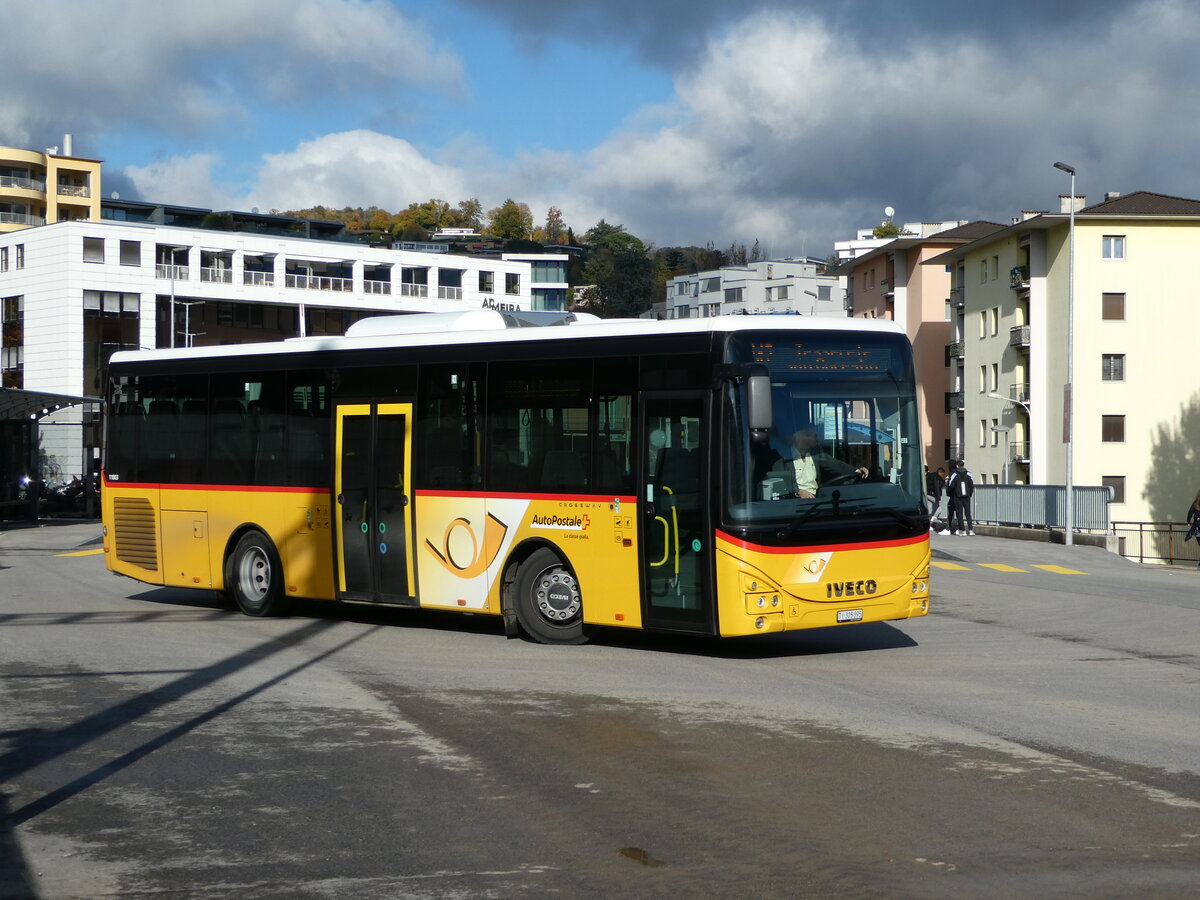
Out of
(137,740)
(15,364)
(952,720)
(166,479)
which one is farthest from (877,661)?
(15,364)

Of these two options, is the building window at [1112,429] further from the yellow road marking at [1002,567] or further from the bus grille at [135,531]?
the bus grille at [135,531]

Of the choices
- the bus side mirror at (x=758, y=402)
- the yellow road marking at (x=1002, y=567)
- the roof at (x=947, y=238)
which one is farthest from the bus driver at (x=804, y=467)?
the roof at (x=947, y=238)

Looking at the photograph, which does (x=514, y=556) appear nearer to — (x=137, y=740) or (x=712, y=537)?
(x=712, y=537)

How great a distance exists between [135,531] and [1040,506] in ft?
98.0

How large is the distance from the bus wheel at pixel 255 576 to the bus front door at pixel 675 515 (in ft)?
17.6

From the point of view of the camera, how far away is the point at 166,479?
59.4 feet

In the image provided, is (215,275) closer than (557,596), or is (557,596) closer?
(557,596)

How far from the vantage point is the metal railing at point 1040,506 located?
40719 millimetres

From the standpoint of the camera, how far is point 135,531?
18484mm

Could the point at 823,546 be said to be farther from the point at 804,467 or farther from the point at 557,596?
the point at 557,596

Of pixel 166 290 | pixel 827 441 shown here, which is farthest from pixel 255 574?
pixel 166 290

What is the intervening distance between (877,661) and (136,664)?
6339 mm

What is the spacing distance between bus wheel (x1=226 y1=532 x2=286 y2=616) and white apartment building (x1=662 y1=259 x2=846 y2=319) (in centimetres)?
12813

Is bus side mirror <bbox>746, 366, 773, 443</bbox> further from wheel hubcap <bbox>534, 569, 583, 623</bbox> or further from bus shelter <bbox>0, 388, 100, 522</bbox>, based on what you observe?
bus shelter <bbox>0, 388, 100, 522</bbox>
